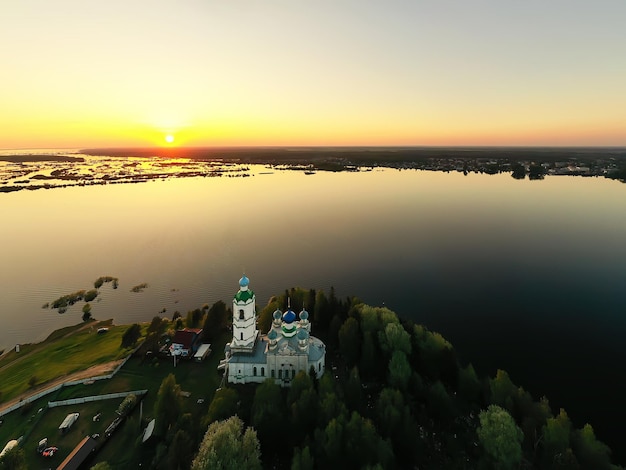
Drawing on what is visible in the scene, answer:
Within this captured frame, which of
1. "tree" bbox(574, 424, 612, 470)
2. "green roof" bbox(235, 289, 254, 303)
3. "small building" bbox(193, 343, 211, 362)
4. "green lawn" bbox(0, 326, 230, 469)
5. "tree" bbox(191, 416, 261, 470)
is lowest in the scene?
"green lawn" bbox(0, 326, 230, 469)

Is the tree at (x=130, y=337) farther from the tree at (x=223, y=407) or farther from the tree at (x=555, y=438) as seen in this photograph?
the tree at (x=555, y=438)

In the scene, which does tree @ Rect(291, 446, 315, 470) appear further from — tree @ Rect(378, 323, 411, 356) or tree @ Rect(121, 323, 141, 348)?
tree @ Rect(121, 323, 141, 348)

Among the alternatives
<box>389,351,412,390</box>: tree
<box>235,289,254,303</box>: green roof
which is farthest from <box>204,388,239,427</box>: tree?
<box>389,351,412,390</box>: tree

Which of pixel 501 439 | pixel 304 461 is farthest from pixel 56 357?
pixel 501 439

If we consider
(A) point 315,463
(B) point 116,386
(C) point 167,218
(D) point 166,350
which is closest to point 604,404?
(A) point 315,463

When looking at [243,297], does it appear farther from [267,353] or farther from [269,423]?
[269,423]

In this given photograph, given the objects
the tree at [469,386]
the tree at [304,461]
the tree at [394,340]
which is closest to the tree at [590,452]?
the tree at [469,386]
